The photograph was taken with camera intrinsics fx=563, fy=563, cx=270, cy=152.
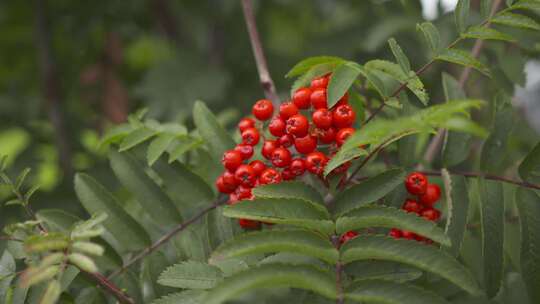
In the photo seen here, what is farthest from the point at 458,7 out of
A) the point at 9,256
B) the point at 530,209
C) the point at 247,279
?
the point at 9,256

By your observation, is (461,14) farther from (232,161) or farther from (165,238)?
(165,238)

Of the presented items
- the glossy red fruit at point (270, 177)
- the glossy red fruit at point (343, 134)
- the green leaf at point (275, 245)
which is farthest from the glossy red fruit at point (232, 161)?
the green leaf at point (275, 245)

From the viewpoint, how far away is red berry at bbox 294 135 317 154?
5.49 feet

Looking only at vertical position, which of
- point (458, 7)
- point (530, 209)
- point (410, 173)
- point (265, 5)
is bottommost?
point (530, 209)

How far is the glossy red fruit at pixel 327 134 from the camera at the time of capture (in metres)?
1.66

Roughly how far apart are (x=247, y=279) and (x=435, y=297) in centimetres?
44

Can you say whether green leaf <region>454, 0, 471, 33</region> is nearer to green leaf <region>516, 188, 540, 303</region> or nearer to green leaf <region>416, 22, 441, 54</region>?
green leaf <region>416, 22, 441, 54</region>

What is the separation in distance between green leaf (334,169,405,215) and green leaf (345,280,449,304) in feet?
0.91

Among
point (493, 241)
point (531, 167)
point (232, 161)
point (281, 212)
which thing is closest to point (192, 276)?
point (281, 212)

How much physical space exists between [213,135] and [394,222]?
836 millimetres

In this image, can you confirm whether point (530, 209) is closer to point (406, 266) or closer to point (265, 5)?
point (406, 266)

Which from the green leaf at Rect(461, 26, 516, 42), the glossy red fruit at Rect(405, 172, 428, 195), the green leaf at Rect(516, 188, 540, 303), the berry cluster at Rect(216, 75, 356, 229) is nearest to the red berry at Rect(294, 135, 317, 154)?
the berry cluster at Rect(216, 75, 356, 229)

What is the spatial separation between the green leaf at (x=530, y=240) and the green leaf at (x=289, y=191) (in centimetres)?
59

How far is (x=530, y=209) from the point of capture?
5.41 ft
